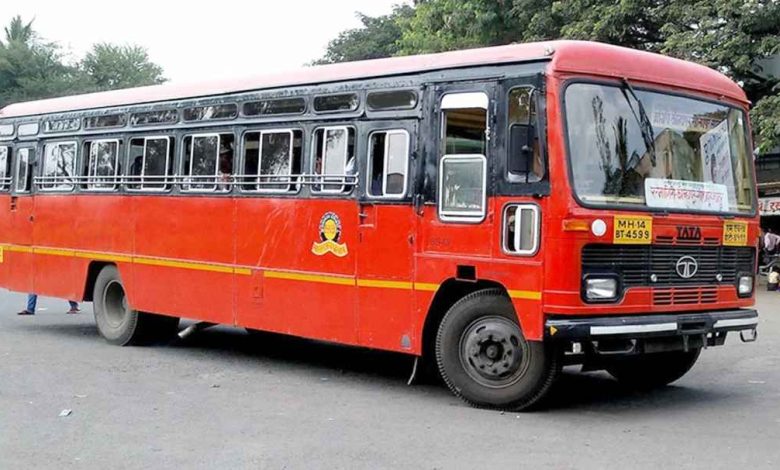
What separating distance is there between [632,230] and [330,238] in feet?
9.86

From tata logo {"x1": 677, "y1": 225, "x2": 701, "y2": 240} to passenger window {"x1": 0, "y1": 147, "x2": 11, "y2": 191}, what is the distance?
10.0 meters

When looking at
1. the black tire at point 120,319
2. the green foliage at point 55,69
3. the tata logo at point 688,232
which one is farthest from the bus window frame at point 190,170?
the green foliage at point 55,69

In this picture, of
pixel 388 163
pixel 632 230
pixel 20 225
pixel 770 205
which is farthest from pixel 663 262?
pixel 770 205

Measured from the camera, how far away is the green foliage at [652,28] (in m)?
20.7

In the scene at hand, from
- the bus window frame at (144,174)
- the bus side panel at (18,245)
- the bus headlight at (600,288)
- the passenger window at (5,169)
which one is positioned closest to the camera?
the bus headlight at (600,288)

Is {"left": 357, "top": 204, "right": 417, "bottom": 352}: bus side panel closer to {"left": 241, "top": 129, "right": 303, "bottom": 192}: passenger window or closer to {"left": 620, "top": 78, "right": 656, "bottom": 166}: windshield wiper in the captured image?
{"left": 241, "top": 129, "right": 303, "bottom": 192}: passenger window

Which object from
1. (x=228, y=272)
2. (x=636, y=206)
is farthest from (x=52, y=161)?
(x=636, y=206)

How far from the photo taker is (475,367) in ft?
27.3

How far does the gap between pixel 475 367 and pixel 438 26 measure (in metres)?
19.9

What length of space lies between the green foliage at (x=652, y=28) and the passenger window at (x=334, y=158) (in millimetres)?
13285

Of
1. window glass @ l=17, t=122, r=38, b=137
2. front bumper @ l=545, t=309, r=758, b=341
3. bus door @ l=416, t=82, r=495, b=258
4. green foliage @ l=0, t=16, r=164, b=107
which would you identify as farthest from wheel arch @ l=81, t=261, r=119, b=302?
green foliage @ l=0, t=16, r=164, b=107

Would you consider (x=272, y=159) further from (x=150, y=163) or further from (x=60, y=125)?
(x=60, y=125)

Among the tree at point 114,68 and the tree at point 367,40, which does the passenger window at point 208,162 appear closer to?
the tree at point 367,40

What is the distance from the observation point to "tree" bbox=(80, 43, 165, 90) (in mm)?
60500
